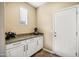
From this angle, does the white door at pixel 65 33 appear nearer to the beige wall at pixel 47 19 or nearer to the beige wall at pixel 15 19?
the beige wall at pixel 47 19

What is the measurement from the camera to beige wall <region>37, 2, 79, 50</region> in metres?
3.36

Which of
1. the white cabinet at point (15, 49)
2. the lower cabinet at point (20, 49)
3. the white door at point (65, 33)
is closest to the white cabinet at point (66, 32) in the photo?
the white door at point (65, 33)

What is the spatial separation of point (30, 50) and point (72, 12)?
185 centimetres

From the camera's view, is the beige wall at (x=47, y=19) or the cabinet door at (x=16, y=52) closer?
the cabinet door at (x=16, y=52)

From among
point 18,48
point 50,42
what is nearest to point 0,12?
point 18,48

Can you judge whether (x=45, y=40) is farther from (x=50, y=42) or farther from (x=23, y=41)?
(x=23, y=41)

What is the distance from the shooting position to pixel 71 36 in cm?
255

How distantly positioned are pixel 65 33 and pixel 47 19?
3.72 ft

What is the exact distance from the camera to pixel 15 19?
2850mm

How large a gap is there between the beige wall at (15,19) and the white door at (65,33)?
46.8 inches

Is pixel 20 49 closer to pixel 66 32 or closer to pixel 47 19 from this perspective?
pixel 66 32

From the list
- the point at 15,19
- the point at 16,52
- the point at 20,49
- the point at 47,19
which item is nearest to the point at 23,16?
the point at 15,19

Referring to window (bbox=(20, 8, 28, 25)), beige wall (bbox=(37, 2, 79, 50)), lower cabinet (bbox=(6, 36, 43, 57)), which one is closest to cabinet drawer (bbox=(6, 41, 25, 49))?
lower cabinet (bbox=(6, 36, 43, 57))

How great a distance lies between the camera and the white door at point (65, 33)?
252cm
